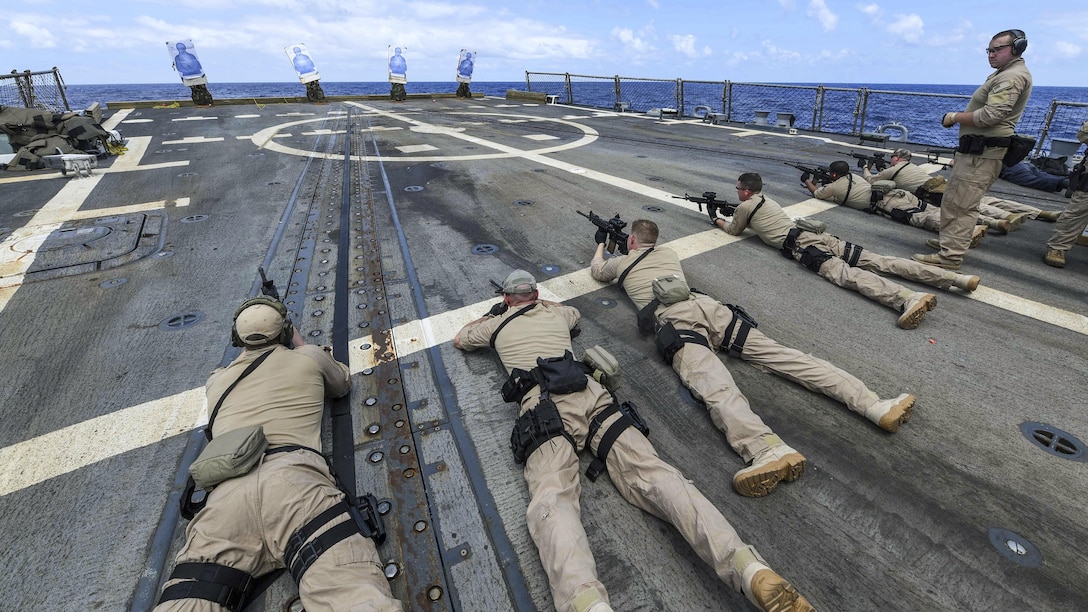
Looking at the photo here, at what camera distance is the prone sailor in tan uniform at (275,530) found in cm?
219

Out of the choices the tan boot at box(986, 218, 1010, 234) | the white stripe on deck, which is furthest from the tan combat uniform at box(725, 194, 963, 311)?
the tan boot at box(986, 218, 1010, 234)

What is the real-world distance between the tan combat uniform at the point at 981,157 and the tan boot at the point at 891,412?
3.83 m

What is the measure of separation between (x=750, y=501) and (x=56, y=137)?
56.0ft

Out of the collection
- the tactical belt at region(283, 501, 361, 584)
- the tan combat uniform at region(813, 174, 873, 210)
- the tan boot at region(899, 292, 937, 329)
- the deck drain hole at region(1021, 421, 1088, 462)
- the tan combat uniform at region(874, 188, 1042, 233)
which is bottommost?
the deck drain hole at region(1021, 421, 1088, 462)

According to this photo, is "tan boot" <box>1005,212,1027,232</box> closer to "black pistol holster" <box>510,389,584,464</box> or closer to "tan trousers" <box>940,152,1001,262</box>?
"tan trousers" <box>940,152,1001,262</box>

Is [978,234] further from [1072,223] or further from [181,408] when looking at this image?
[181,408]

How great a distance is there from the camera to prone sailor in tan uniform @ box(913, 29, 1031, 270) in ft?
17.1

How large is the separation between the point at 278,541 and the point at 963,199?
7.97m

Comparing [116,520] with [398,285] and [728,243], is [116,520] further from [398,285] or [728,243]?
[728,243]

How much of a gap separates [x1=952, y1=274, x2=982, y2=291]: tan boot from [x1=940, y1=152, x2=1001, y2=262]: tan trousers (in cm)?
99

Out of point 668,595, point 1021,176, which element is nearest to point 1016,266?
point 1021,176

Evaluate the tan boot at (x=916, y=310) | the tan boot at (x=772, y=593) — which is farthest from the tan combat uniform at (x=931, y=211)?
the tan boot at (x=772, y=593)

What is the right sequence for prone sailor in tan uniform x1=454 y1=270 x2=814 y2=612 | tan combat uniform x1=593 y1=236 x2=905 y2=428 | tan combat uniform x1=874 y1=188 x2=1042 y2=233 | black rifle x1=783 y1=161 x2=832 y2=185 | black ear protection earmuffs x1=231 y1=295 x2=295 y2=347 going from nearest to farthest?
1. prone sailor in tan uniform x1=454 y1=270 x2=814 y2=612
2. black ear protection earmuffs x1=231 y1=295 x2=295 y2=347
3. tan combat uniform x1=593 y1=236 x2=905 y2=428
4. tan combat uniform x1=874 y1=188 x2=1042 y2=233
5. black rifle x1=783 y1=161 x2=832 y2=185

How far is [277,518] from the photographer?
94.8 inches
